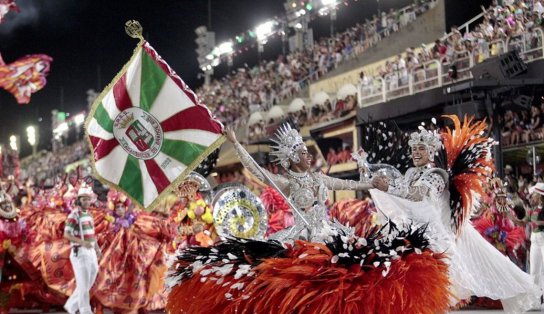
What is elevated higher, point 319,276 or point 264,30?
point 264,30

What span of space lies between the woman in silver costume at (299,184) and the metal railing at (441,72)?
1054 cm

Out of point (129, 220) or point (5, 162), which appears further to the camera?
point (5, 162)

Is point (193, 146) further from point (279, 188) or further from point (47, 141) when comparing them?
point (47, 141)

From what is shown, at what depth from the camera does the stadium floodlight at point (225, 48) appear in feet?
154

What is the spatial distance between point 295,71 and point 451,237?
76.8 ft

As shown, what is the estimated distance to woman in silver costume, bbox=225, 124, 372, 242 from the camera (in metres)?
6.51

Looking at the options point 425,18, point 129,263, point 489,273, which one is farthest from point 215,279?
point 425,18

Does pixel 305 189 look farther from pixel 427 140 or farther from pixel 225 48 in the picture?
pixel 225 48

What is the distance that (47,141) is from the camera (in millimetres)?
100062

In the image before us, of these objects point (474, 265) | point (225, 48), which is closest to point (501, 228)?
point (474, 265)

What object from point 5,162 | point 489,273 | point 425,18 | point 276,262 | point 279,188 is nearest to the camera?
point 276,262

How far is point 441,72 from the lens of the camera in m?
18.6

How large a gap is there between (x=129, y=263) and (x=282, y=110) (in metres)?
18.0

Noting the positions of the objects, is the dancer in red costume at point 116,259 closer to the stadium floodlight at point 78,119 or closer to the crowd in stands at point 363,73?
the crowd in stands at point 363,73
